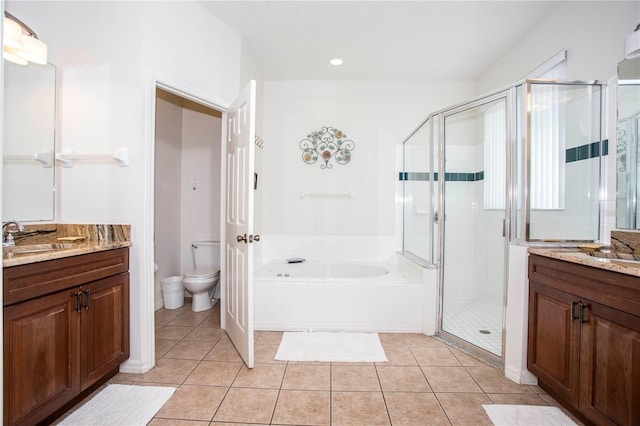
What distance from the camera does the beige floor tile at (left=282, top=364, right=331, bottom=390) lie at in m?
1.84

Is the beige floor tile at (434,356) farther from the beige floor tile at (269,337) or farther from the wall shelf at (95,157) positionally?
→ the wall shelf at (95,157)

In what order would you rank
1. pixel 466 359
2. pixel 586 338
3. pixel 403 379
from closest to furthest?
pixel 586 338 < pixel 403 379 < pixel 466 359

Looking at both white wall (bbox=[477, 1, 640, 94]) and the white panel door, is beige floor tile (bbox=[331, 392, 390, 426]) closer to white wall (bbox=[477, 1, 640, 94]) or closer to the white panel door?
the white panel door

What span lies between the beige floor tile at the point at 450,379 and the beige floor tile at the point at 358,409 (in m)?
0.40

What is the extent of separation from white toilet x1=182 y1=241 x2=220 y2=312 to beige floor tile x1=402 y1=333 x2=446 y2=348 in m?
2.00

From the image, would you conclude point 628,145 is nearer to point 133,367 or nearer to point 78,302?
point 78,302

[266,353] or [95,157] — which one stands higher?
[95,157]

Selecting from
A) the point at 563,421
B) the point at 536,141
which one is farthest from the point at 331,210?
the point at 563,421

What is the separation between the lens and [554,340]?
5.41ft

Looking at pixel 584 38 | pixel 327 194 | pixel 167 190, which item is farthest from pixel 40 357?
pixel 584 38

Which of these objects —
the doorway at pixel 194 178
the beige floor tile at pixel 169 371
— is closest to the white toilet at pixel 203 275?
the doorway at pixel 194 178

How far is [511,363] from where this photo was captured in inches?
76.9

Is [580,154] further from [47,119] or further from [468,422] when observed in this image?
[47,119]

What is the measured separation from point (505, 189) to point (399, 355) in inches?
57.3
